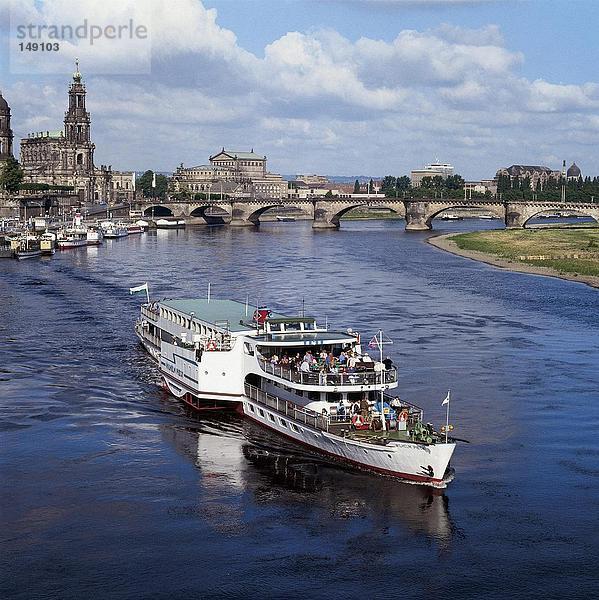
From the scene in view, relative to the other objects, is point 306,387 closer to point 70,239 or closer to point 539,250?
point 539,250

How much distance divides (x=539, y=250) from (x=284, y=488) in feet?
383

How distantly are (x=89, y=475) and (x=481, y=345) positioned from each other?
36133 mm

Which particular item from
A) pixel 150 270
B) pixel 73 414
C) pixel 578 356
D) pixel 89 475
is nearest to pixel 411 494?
pixel 89 475

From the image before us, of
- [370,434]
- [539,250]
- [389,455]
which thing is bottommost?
[389,455]

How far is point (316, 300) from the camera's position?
97375mm

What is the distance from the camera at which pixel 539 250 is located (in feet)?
499

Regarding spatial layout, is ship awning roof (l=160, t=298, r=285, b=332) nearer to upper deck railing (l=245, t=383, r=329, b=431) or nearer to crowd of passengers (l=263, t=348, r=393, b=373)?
upper deck railing (l=245, t=383, r=329, b=431)

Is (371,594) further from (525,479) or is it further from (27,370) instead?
(27,370)

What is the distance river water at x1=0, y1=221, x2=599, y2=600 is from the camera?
33469mm

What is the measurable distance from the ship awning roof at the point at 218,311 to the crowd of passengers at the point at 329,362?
15.2ft

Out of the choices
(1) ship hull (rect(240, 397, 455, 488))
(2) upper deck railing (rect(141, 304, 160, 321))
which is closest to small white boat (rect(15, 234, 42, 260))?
(2) upper deck railing (rect(141, 304, 160, 321))

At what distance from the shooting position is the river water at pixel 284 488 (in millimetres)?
33469

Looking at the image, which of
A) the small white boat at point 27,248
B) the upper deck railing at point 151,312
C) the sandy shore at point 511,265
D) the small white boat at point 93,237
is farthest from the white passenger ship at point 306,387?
the small white boat at point 93,237

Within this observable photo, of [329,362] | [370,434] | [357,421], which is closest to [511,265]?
[329,362]
